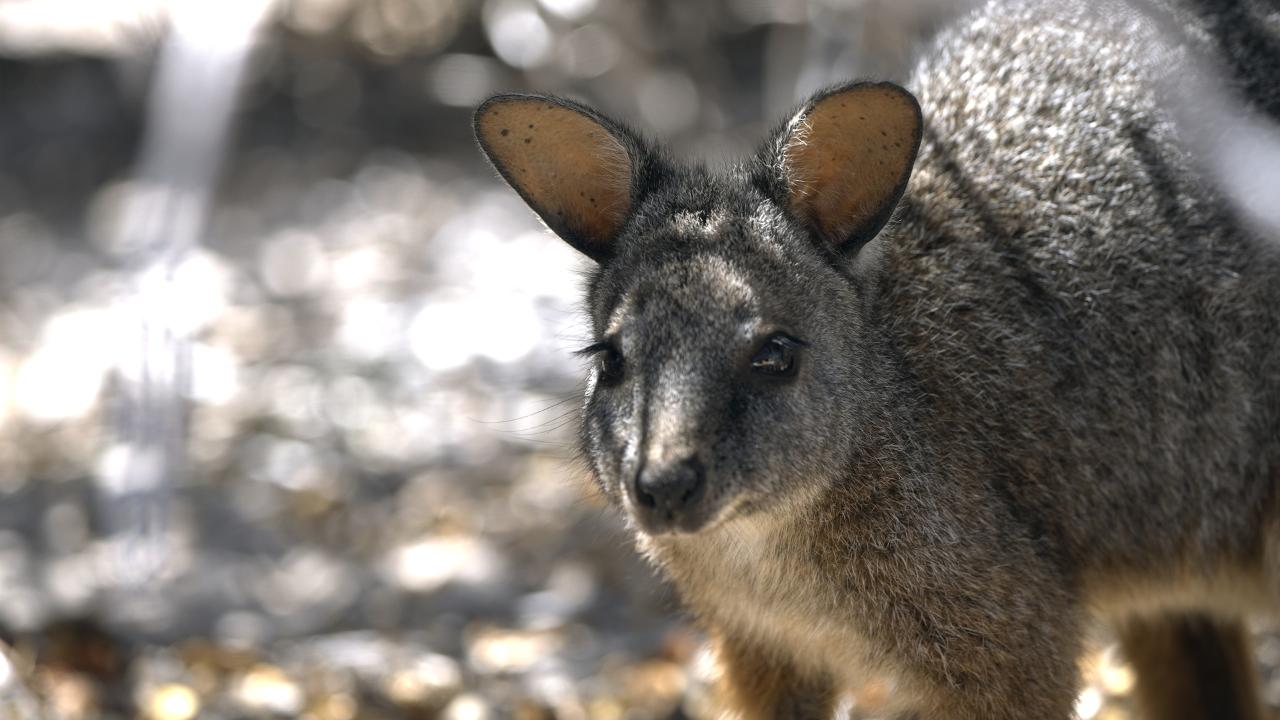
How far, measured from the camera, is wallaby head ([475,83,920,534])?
11.0 ft

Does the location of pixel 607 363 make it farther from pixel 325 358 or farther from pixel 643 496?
pixel 325 358

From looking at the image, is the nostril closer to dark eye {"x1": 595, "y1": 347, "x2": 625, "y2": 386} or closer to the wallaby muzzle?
the wallaby muzzle

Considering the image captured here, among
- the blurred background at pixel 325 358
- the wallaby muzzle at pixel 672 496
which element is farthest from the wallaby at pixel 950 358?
the blurred background at pixel 325 358

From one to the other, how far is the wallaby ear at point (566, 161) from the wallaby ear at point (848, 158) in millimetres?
405

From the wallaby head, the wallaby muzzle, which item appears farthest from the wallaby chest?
the wallaby muzzle

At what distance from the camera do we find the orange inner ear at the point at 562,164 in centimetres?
378

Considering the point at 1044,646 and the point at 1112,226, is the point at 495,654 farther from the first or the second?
the point at 1112,226

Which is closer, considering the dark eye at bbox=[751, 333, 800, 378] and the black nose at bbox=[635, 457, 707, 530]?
the black nose at bbox=[635, 457, 707, 530]

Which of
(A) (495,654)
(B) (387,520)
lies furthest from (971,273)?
(B) (387,520)

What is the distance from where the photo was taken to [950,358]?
389cm

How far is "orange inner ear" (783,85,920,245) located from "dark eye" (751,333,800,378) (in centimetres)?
39

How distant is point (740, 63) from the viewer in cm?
1059

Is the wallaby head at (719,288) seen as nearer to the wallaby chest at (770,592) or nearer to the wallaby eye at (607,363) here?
the wallaby eye at (607,363)

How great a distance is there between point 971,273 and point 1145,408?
22.5 inches
